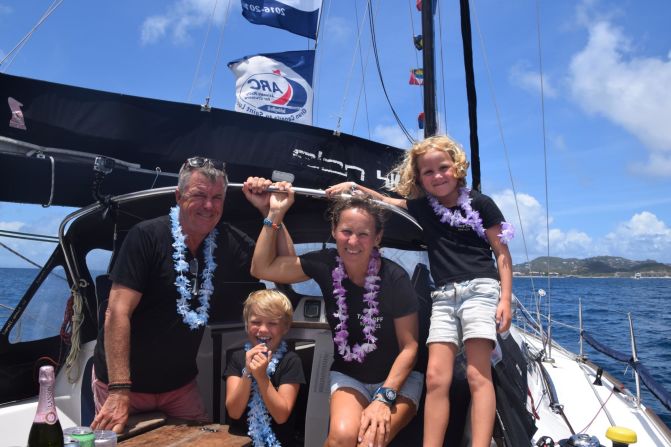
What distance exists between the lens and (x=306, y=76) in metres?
5.56

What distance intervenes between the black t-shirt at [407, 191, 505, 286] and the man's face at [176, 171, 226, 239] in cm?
125

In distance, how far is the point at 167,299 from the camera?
A: 2.79 m

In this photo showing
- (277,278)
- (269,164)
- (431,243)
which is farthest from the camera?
(269,164)

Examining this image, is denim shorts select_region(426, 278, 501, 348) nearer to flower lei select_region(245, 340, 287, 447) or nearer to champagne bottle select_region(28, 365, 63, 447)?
flower lei select_region(245, 340, 287, 447)

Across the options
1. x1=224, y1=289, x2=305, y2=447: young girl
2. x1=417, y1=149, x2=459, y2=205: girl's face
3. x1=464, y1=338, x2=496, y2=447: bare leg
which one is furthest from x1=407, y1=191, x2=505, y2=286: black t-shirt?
x1=224, y1=289, x2=305, y2=447: young girl

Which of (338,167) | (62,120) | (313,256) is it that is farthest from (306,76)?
(313,256)

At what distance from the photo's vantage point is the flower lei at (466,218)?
2.97 meters

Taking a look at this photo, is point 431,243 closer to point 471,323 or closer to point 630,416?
point 471,323

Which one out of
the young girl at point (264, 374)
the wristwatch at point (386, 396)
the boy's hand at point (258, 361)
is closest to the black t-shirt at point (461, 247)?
the wristwatch at point (386, 396)

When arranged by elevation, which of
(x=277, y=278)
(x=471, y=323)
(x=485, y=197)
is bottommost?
(x=471, y=323)

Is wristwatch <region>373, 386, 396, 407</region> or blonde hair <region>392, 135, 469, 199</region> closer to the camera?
wristwatch <region>373, 386, 396, 407</region>

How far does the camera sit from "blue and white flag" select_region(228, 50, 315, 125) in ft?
17.5

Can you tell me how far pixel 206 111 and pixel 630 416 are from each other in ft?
14.5

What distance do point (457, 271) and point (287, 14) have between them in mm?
4440
